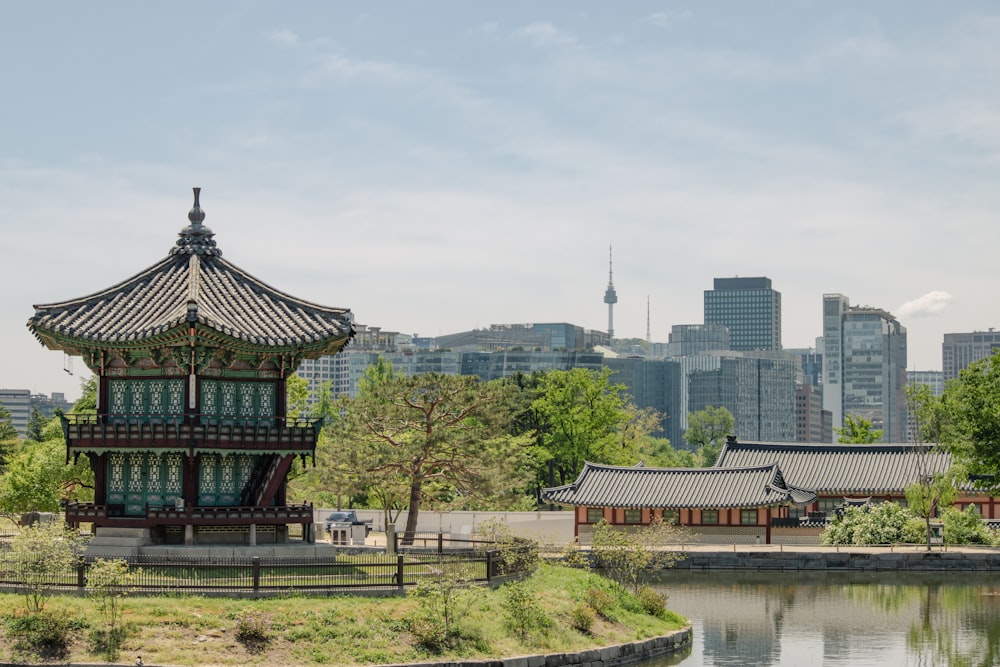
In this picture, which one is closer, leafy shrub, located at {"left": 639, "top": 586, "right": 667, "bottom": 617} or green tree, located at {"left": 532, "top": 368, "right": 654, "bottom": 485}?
leafy shrub, located at {"left": 639, "top": 586, "right": 667, "bottom": 617}

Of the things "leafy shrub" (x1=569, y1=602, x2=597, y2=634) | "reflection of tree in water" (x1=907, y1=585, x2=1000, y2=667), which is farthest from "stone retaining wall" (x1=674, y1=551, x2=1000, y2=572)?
"leafy shrub" (x1=569, y1=602, x2=597, y2=634)

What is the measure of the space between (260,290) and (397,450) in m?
18.0

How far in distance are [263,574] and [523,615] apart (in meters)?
9.41

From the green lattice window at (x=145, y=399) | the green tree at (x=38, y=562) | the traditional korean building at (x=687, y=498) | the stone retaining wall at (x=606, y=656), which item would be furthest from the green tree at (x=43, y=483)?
the stone retaining wall at (x=606, y=656)

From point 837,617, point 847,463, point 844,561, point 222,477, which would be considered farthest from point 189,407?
point 847,463

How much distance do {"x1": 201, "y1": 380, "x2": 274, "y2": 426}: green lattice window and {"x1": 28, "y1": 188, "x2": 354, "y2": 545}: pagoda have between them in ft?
0.15

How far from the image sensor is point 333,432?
336 ft

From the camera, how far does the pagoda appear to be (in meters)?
57.5

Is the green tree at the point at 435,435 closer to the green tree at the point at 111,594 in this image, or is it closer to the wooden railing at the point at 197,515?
the wooden railing at the point at 197,515

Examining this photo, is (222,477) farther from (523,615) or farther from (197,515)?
(523,615)

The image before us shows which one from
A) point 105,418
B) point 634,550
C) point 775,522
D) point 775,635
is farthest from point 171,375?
point 775,522

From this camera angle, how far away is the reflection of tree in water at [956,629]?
55.7m

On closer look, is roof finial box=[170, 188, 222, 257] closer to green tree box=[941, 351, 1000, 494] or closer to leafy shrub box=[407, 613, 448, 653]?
leafy shrub box=[407, 613, 448, 653]

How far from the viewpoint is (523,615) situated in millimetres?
51062
